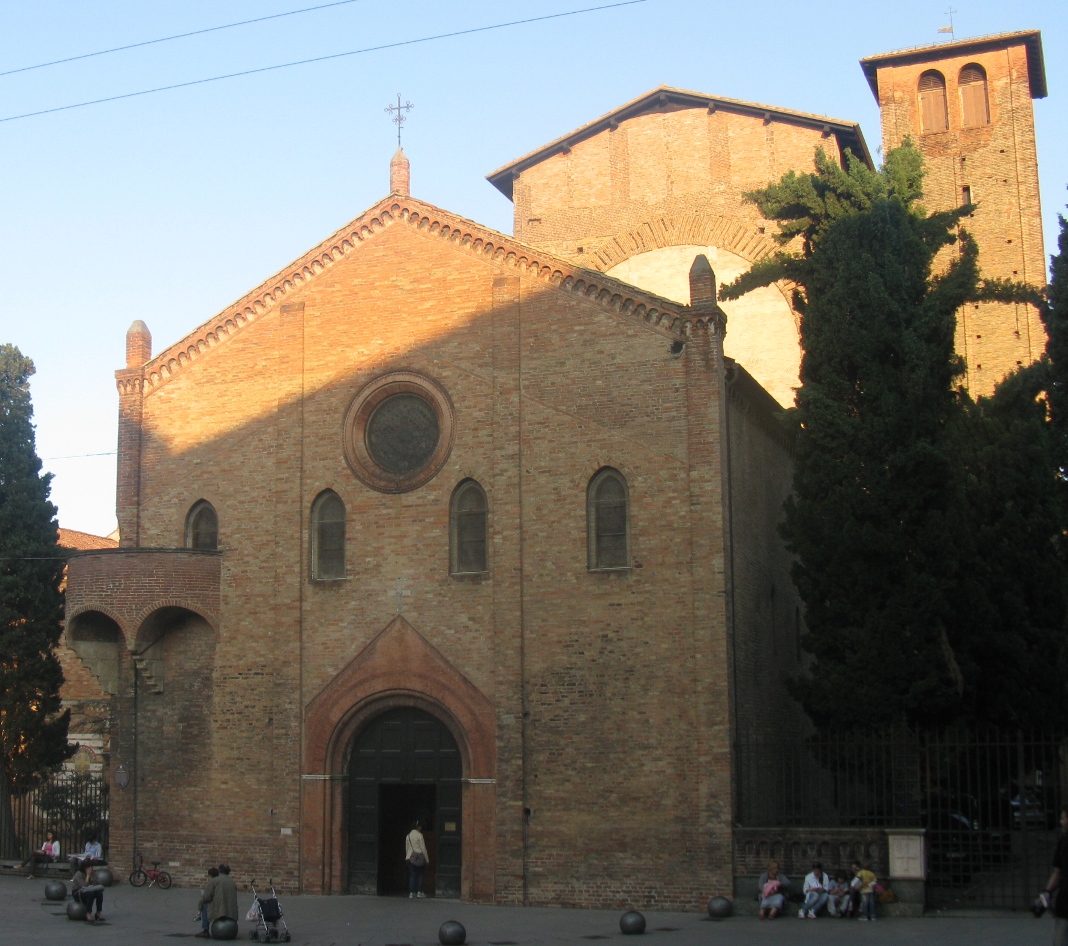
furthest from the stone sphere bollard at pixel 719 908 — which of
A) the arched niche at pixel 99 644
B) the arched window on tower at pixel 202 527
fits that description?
the arched niche at pixel 99 644

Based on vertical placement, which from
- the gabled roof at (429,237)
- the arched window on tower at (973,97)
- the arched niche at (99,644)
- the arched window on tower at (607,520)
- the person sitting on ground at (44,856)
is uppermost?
the arched window on tower at (973,97)

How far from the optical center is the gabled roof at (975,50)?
3356 centimetres

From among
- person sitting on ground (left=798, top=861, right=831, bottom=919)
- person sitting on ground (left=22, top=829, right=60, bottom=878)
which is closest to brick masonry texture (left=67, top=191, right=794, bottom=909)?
person sitting on ground (left=798, top=861, right=831, bottom=919)

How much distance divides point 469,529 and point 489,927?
19.7 ft

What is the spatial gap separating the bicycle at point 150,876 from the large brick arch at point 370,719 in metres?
2.46

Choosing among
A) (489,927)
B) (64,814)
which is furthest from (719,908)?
(64,814)

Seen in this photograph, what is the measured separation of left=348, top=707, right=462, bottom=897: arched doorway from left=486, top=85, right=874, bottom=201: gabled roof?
15827 mm

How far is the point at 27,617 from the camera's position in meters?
24.6

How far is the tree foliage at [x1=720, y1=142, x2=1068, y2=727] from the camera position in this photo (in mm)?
18625

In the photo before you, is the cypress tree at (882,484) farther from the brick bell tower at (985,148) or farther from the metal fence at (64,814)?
the metal fence at (64,814)

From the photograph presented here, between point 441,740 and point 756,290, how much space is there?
12333 mm

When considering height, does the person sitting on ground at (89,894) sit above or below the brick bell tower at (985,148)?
below

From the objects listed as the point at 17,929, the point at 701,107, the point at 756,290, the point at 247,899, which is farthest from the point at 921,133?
the point at 17,929

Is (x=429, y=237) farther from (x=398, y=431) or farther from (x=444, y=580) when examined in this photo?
(x=444, y=580)
